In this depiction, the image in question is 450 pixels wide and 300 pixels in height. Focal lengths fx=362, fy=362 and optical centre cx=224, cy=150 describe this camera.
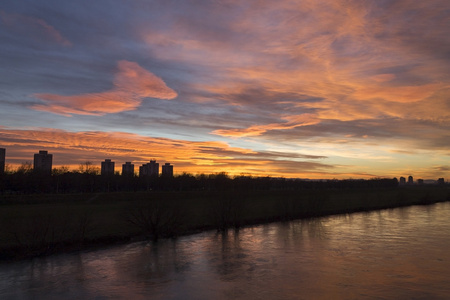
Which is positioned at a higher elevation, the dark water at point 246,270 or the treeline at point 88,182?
the treeline at point 88,182

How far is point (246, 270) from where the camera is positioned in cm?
2081

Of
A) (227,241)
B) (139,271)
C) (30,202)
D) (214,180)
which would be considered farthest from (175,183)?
(139,271)

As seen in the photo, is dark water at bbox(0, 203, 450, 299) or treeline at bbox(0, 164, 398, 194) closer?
dark water at bbox(0, 203, 450, 299)

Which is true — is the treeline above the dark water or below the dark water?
above

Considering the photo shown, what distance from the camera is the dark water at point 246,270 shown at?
16.8m

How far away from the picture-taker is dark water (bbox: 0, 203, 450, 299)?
16844 mm

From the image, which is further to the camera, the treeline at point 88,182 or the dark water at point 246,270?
the treeline at point 88,182

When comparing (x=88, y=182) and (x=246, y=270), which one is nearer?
(x=246, y=270)

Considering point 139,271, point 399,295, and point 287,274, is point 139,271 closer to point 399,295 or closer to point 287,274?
point 287,274

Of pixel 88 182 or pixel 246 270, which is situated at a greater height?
pixel 88 182

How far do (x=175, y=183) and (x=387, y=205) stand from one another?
72891 millimetres

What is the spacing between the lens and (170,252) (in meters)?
26.0

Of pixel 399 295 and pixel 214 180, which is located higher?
pixel 214 180

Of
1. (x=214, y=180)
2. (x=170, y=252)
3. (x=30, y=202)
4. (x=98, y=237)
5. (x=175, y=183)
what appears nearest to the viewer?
(x=170, y=252)
